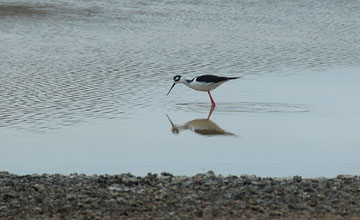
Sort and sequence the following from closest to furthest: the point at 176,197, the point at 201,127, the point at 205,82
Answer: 1. the point at 176,197
2. the point at 201,127
3. the point at 205,82

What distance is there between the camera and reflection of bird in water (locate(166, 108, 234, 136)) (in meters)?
11.8

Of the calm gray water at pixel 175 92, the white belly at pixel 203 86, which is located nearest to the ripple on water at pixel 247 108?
the calm gray water at pixel 175 92

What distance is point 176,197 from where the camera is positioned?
777cm

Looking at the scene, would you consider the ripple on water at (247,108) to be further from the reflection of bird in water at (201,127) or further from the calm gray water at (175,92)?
the reflection of bird in water at (201,127)

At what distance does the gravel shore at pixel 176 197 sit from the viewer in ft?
24.1

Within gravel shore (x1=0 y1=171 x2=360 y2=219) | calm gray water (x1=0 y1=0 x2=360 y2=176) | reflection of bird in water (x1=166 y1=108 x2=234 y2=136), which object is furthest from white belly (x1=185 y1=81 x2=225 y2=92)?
gravel shore (x1=0 y1=171 x2=360 y2=219)

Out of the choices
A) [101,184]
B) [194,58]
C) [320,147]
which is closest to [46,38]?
[194,58]

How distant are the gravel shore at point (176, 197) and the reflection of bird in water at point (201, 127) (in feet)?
10.2

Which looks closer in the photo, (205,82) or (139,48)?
(205,82)

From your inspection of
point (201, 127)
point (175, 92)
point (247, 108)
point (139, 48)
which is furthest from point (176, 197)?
point (139, 48)

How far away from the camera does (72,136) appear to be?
36.6ft

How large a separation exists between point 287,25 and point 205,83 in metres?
9.82

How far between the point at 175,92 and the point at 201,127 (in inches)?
102

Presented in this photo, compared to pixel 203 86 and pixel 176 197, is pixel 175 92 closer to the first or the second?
pixel 203 86
